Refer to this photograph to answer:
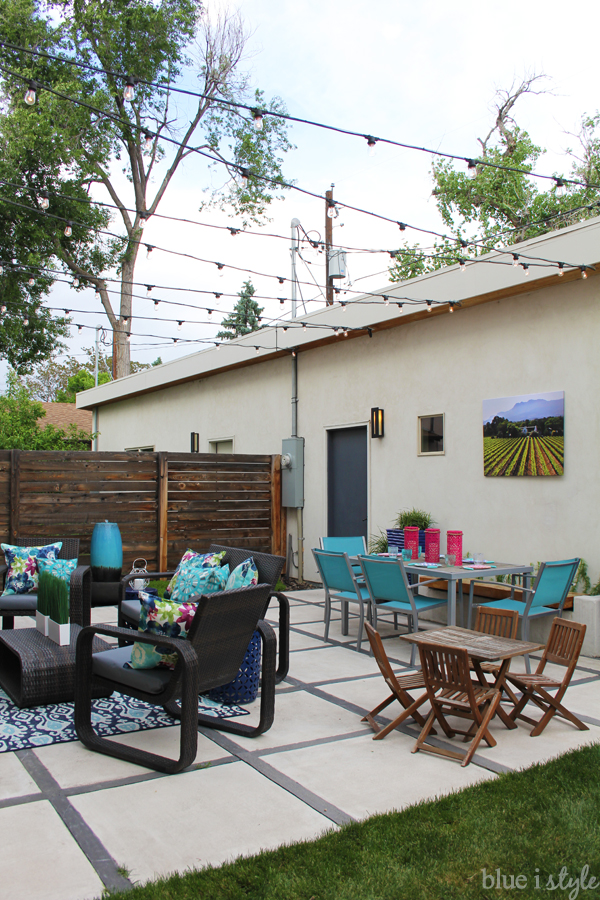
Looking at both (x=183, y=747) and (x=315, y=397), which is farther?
(x=315, y=397)

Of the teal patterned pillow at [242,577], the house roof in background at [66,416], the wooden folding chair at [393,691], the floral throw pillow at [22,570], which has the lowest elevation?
the wooden folding chair at [393,691]

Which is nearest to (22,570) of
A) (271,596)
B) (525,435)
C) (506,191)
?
(271,596)

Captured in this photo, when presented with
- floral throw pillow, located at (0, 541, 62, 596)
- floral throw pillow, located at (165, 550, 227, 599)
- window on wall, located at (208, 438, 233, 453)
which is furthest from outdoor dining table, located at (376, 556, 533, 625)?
window on wall, located at (208, 438, 233, 453)

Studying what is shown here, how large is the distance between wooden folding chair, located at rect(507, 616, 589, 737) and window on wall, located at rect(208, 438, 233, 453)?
28.1ft

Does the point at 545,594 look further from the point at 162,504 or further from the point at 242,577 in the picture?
the point at 162,504

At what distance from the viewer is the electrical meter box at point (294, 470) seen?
10062 millimetres

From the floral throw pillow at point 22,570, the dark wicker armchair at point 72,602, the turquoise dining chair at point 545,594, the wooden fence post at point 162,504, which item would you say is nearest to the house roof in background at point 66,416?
the wooden fence post at point 162,504

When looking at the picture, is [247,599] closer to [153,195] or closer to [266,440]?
[266,440]

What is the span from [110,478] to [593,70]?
1080 centimetres

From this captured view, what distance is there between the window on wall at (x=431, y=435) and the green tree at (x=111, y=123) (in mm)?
8475

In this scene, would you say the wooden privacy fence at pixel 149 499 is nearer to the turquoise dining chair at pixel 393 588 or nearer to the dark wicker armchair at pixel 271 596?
the dark wicker armchair at pixel 271 596

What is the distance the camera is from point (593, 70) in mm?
11984

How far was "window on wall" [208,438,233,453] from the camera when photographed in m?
12.2

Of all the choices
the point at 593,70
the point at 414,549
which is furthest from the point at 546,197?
the point at 414,549
